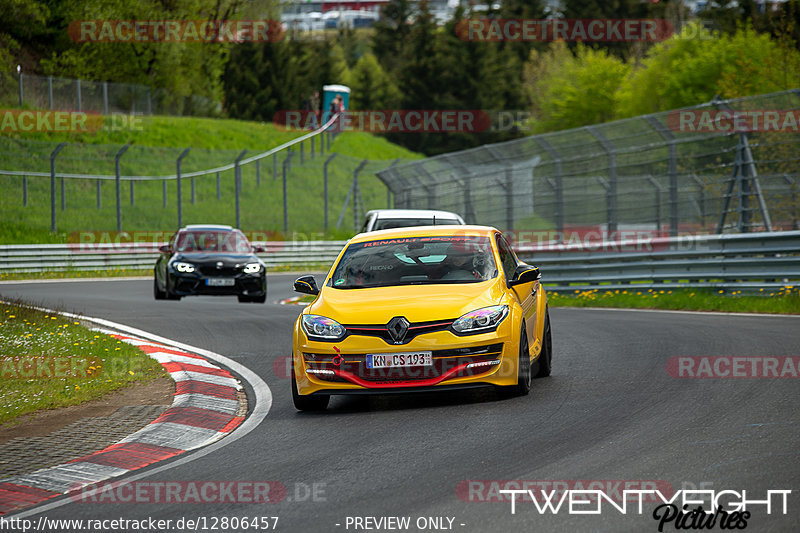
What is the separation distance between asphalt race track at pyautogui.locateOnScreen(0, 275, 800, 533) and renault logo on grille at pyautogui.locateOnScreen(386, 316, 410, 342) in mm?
599

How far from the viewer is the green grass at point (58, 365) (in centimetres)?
945

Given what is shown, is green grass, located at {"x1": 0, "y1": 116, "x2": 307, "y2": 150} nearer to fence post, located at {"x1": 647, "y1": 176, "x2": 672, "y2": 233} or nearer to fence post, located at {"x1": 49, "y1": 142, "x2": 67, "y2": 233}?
fence post, located at {"x1": 49, "y1": 142, "x2": 67, "y2": 233}

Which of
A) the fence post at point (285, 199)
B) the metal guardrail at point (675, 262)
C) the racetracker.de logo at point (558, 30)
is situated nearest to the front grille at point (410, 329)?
the metal guardrail at point (675, 262)

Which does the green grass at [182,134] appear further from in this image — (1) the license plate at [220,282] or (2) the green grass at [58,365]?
(2) the green grass at [58,365]

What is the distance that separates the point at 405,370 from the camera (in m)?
8.43

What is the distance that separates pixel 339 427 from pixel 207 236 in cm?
1450

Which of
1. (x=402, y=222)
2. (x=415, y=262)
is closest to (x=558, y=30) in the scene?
(x=402, y=222)

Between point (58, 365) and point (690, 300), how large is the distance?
1100 cm

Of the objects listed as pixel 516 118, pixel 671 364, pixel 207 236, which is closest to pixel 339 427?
pixel 671 364

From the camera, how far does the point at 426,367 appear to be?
841 cm

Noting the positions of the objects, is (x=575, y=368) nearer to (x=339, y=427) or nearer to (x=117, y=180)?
(x=339, y=427)

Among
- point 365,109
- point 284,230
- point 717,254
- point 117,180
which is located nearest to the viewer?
point 717,254

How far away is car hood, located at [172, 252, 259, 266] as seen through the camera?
20.6 meters

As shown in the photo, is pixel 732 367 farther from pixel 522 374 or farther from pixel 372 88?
pixel 372 88
